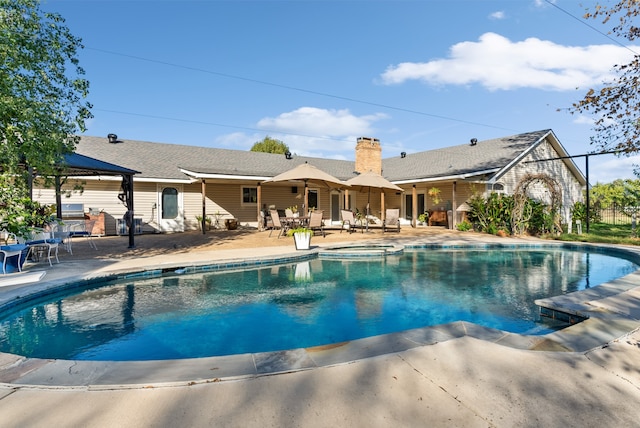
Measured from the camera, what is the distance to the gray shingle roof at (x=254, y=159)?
15703 millimetres

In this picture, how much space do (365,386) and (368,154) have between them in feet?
63.3

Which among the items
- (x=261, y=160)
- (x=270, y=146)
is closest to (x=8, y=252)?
(x=261, y=160)

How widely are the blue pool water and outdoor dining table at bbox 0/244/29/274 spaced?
71.8 inches

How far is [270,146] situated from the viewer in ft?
129

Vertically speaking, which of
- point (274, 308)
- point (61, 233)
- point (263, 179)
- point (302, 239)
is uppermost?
point (263, 179)

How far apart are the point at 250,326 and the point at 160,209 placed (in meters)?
13.0

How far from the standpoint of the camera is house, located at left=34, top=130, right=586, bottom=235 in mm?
14828

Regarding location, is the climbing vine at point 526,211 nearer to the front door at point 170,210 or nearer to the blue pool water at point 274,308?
the blue pool water at point 274,308

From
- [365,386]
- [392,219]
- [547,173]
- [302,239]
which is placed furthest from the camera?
[547,173]

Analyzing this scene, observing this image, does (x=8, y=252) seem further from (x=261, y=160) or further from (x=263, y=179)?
(x=261, y=160)

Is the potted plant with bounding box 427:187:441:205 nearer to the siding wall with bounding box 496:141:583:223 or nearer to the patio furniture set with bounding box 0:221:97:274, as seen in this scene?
the siding wall with bounding box 496:141:583:223

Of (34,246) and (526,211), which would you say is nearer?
(34,246)

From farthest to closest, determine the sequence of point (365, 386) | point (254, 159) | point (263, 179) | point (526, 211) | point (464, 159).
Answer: point (254, 159)
point (464, 159)
point (263, 179)
point (526, 211)
point (365, 386)

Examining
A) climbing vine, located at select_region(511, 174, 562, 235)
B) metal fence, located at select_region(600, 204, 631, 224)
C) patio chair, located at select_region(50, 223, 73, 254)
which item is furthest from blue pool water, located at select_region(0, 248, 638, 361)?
metal fence, located at select_region(600, 204, 631, 224)
